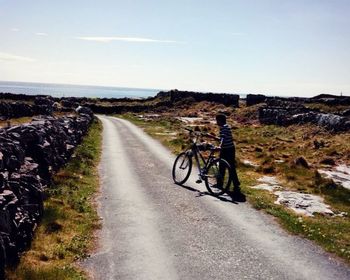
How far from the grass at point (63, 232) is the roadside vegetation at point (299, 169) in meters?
6.22

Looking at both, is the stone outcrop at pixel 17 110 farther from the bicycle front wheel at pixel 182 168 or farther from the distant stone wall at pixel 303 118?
the distant stone wall at pixel 303 118

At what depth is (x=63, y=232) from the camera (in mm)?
11977

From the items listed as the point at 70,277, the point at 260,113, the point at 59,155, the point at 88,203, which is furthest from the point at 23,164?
the point at 260,113

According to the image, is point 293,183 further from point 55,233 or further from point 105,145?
point 105,145

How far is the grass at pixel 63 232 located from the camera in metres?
9.20

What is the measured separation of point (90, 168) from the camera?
22.7m

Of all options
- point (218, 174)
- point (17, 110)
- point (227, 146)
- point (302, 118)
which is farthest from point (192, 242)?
point (302, 118)

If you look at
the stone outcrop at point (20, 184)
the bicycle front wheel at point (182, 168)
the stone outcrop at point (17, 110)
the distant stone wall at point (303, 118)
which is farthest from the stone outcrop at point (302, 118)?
the stone outcrop at point (20, 184)

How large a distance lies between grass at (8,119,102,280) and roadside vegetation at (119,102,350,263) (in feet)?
20.4

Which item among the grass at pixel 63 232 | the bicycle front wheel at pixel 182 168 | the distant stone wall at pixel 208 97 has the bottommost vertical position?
the grass at pixel 63 232

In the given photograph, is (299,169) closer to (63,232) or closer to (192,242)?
(192,242)

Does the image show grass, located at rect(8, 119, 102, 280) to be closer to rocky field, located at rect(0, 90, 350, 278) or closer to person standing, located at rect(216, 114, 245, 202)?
rocky field, located at rect(0, 90, 350, 278)

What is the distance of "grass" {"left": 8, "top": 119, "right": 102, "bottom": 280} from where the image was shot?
362 inches

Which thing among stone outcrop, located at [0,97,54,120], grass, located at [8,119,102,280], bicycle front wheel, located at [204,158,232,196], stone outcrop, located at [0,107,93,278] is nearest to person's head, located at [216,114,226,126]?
bicycle front wheel, located at [204,158,232,196]
